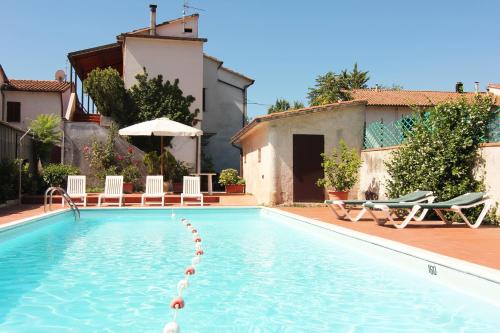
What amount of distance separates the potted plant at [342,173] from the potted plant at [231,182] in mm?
6026

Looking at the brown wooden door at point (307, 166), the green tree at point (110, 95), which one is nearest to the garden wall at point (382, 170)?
the brown wooden door at point (307, 166)

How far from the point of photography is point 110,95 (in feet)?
68.7

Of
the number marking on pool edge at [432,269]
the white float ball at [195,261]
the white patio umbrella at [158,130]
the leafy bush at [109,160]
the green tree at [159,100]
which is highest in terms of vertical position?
the green tree at [159,100]

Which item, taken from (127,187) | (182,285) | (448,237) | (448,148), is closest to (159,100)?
(127,187)

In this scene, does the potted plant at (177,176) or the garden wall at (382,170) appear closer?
the garden wall at (382,170)

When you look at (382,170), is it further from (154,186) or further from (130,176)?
(130,176)

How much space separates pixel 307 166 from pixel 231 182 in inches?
208

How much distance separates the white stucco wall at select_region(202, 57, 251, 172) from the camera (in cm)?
2803

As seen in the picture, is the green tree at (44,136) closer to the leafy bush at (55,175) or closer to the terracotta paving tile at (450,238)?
the leafy bush at (55,175)

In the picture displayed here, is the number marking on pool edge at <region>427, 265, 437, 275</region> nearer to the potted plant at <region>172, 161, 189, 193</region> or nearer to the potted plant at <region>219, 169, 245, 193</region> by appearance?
the potted plant at <region>172, 161, 189, 193</region>

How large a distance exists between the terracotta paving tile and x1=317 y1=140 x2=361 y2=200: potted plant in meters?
3.98

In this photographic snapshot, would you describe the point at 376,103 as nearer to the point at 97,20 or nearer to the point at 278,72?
the point at 278,72

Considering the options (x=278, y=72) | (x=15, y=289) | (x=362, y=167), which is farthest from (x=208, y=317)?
(x=278, y=72)

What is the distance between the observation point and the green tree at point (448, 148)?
1022 cm
